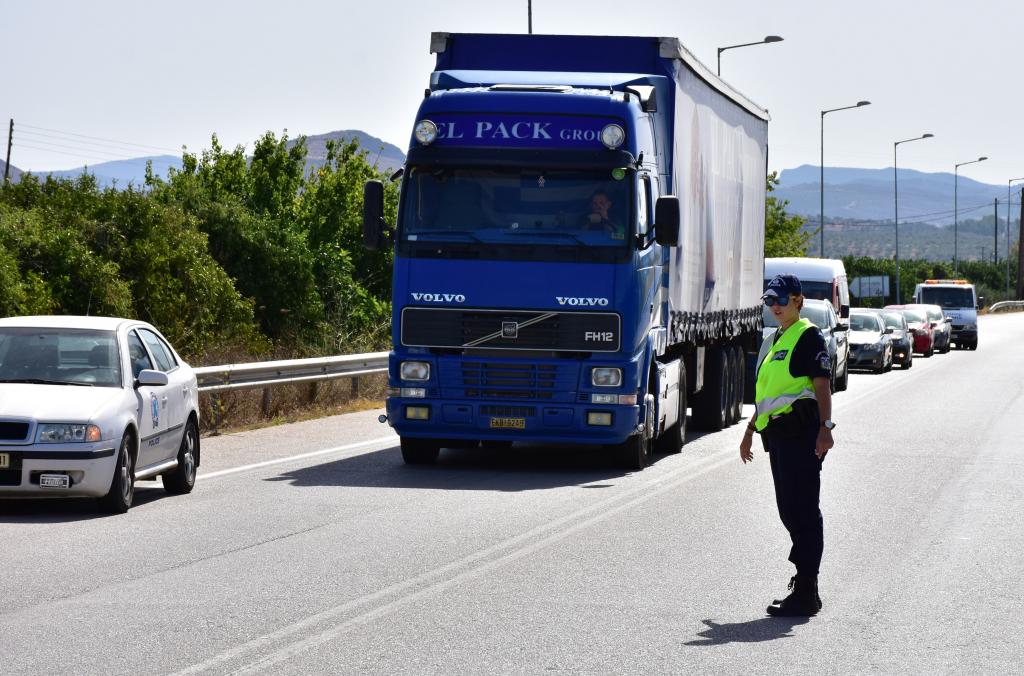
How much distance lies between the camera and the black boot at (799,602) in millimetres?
8078

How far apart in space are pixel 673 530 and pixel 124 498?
391cm

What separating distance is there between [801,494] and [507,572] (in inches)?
74.7

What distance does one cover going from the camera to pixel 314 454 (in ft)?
54.4

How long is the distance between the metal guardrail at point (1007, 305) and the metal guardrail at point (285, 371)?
90.7 metres

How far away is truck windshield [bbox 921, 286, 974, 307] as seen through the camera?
187 feet

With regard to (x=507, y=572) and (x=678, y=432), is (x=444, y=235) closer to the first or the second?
(x=678, y=432)

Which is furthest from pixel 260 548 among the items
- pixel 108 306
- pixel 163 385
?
pixel 108 306

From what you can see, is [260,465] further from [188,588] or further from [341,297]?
[341,297]

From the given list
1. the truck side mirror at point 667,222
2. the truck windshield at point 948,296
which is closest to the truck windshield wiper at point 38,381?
the truck side mirror at point 667,222

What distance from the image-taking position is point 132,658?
6887 mm

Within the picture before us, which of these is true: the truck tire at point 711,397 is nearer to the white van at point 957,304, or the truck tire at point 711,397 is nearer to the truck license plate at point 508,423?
the truck license plate at point 508,423

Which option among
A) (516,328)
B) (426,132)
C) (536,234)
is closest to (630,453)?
(516,328)

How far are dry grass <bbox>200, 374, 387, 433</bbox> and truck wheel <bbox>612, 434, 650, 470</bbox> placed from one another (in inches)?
222

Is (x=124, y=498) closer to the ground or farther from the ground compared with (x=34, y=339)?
closer to the ground
